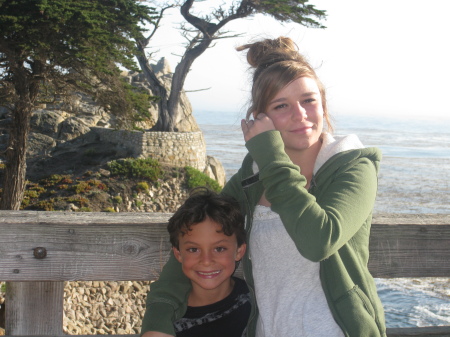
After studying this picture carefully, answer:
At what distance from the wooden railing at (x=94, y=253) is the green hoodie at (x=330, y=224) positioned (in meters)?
0.16

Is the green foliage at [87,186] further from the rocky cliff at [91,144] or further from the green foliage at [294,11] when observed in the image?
the green foliage at [294,11]

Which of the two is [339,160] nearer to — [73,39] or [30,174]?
[73,39]

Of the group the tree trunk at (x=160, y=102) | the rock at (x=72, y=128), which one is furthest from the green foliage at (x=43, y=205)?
the tree trunk at (x=160, y=102)

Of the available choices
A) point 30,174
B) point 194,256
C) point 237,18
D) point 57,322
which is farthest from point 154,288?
point 237,18

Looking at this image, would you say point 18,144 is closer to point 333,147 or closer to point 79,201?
A: point 79,201

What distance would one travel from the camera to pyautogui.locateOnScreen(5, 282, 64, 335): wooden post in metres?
2.04

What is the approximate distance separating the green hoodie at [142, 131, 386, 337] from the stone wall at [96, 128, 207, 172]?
21.5m

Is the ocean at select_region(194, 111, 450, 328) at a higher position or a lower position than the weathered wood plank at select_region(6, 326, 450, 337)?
lower

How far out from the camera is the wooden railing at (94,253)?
6.72 ft

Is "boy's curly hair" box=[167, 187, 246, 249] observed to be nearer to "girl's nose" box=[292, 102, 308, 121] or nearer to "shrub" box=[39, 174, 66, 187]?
"girl's nose" box=[292, 102, 308, 121]

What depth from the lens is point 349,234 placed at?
5.87 feet

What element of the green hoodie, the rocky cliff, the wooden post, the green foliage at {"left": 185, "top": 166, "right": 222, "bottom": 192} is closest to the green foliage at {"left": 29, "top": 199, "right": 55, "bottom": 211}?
the rocky cliff

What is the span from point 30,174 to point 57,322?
847 inches

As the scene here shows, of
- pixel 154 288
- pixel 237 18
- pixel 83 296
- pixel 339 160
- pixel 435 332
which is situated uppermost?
pixel 237 18
